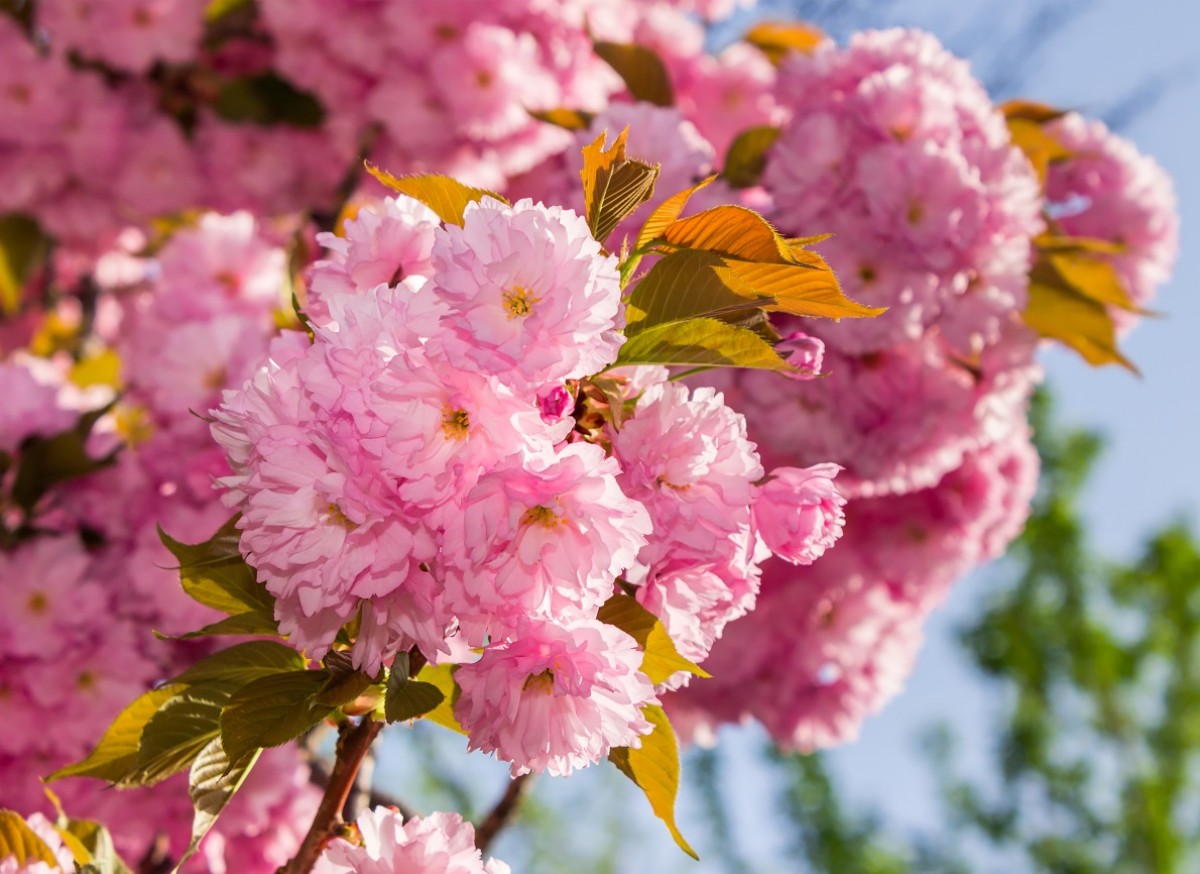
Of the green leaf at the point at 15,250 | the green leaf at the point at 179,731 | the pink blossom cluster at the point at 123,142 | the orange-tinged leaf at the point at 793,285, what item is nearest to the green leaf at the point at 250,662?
the green leaf at the point at 179,731

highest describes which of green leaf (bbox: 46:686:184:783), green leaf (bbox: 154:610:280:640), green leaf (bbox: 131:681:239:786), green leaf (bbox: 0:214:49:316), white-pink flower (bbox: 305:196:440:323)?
white-pink flower (bbox: 305:196:440:323)

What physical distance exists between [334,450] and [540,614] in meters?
0.12

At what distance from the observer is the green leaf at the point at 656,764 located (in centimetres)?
67

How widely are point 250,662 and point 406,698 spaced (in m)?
0.14

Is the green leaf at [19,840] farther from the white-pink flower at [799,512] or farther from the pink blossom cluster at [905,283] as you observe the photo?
the pink blossom cluster at [905,283]

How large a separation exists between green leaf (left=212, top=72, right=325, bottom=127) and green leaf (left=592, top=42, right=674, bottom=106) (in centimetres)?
69

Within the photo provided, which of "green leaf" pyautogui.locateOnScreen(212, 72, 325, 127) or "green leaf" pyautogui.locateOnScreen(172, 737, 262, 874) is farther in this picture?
"green leaf" pyautogui.locateOnScreen(212, 72, 325, 127)

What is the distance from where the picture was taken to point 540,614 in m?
0.57

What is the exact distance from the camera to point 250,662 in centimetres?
71

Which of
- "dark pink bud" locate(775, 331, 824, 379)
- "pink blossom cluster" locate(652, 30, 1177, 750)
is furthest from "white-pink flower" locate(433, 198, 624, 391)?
"pink blossom cluster" locate(652, 30, 1177, 750)

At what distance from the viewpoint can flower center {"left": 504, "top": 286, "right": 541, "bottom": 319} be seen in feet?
1.79

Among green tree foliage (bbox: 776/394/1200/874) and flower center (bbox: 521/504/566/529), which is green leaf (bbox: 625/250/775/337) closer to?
flower center (bbox: 521/504/566/529)

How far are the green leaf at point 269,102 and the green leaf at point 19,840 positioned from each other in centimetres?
141

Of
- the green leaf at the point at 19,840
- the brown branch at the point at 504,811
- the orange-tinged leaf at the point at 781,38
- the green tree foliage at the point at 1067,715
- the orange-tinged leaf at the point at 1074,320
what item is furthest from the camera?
the green tree foliage at the point at 1067,715
